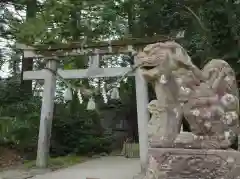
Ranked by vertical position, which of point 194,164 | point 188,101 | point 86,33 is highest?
point 86,33

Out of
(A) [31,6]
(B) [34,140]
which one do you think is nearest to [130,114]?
(B) [34,140]

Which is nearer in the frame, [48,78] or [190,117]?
[190,117]

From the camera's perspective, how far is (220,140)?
4.48 metres

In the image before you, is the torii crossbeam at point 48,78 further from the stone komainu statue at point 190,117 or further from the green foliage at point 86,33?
the stone komainu statue at point 190,117

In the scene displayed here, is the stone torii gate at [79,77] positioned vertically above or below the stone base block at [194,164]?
above

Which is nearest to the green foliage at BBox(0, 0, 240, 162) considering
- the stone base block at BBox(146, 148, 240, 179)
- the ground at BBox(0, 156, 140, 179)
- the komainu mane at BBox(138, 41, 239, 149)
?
the ground at BBox(0, 156, 140, 179)

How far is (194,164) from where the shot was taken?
14.4 ft

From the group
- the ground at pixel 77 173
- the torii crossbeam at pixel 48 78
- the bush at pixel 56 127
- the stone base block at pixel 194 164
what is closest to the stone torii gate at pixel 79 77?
the torii crossbeam at pixel 48 78

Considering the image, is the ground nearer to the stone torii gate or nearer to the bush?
the stone torii gate

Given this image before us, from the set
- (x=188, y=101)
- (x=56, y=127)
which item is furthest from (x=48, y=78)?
(x=188, y=101)

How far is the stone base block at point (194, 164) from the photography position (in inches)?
170

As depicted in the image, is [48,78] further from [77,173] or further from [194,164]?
[194,164]

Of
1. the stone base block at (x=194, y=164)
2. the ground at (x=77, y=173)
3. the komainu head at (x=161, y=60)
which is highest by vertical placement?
the komainu head at (x=161, y=60)

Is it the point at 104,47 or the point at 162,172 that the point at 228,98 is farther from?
the point at 104,47
